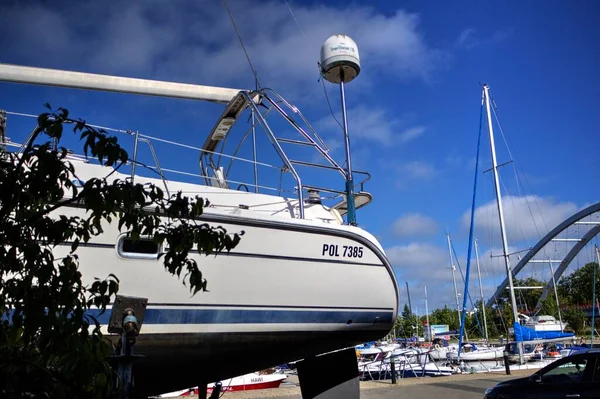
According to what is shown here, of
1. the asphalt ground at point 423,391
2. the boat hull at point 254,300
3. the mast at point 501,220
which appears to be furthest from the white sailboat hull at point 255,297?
the mast at point 501,220

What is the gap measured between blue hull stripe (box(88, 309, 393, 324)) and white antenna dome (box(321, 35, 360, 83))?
3.81 m

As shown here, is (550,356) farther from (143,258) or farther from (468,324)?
(468,324)

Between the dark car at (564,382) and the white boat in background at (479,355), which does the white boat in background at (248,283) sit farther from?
the white boat in background at (479,355)

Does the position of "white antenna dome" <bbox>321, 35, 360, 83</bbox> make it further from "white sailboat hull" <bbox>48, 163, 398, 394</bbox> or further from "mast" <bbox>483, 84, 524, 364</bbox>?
"mast" <bbox>483, 84, 524, 364</bbox>

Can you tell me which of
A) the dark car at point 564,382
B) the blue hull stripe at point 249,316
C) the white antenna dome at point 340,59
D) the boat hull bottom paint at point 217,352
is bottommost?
the dark car at point 564,382

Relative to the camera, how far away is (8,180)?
2.15 m

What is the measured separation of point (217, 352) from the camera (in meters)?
5.81

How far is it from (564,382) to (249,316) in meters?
4.54

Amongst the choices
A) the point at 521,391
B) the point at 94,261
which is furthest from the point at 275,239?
the point at 521,391

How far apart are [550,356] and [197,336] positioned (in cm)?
2528

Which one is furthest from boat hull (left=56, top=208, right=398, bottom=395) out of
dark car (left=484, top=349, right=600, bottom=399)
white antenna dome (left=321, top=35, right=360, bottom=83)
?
white antenna dome (left=321, top=35, right=360, bottom=83)

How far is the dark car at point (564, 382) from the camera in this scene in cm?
673

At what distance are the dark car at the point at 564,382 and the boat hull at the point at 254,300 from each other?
234 centimetres

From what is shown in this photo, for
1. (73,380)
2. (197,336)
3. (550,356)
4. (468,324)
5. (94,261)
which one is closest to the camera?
(73,380)
